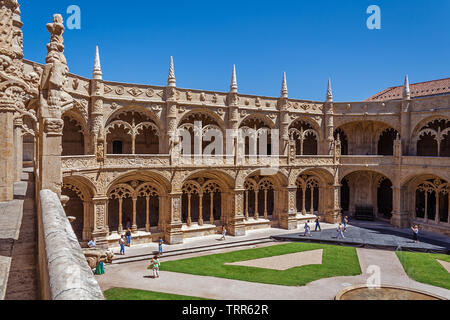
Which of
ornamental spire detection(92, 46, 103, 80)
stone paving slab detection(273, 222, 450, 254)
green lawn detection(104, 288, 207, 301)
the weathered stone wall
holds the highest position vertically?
ornamental spire detection(92, 46, 103, 80)

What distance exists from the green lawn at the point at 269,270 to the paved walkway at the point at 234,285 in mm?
504

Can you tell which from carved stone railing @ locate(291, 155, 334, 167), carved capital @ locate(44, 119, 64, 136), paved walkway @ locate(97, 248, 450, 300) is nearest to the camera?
carved capital @ locate(44, 119, 64, 136)

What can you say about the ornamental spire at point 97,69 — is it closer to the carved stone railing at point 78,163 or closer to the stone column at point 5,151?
the carved stone railing at point 78,163

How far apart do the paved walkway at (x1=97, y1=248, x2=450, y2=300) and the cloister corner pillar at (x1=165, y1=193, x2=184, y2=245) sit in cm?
434

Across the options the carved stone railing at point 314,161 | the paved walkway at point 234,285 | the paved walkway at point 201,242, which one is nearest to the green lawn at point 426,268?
the paved walkway at point 234,285

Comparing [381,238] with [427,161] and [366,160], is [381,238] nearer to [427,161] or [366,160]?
[427,161]

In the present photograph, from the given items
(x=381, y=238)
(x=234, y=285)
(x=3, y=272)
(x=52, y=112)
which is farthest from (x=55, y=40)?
(x=381, y=238)

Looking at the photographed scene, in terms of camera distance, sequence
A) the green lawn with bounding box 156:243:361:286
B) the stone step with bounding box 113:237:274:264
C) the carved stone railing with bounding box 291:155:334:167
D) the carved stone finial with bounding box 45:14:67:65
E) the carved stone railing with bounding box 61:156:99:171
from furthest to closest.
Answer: the carved stone railing with bounding box 291:155:334:167 < the stone step with bounding box 113:237:274:264 < the carved stone railing with bounding box 61:156:99:171 < the green lawn with bounding box 156:243:361:286 < the carved stone finial with bounding box 45:14:67:65

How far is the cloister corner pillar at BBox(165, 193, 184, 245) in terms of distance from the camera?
22031 mm

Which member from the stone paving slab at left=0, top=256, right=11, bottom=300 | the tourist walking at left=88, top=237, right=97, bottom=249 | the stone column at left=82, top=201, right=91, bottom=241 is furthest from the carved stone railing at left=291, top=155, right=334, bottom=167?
the stone paving slab at left=0, top=256, right=11, bottom=300

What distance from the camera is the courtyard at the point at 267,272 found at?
1422 cm

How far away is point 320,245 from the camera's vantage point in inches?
885

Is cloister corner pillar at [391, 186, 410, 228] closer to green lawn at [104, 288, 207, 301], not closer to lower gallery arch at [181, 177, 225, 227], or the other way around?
lower gallery arch at [181, 177, 225, 227]

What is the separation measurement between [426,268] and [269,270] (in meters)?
8.52
